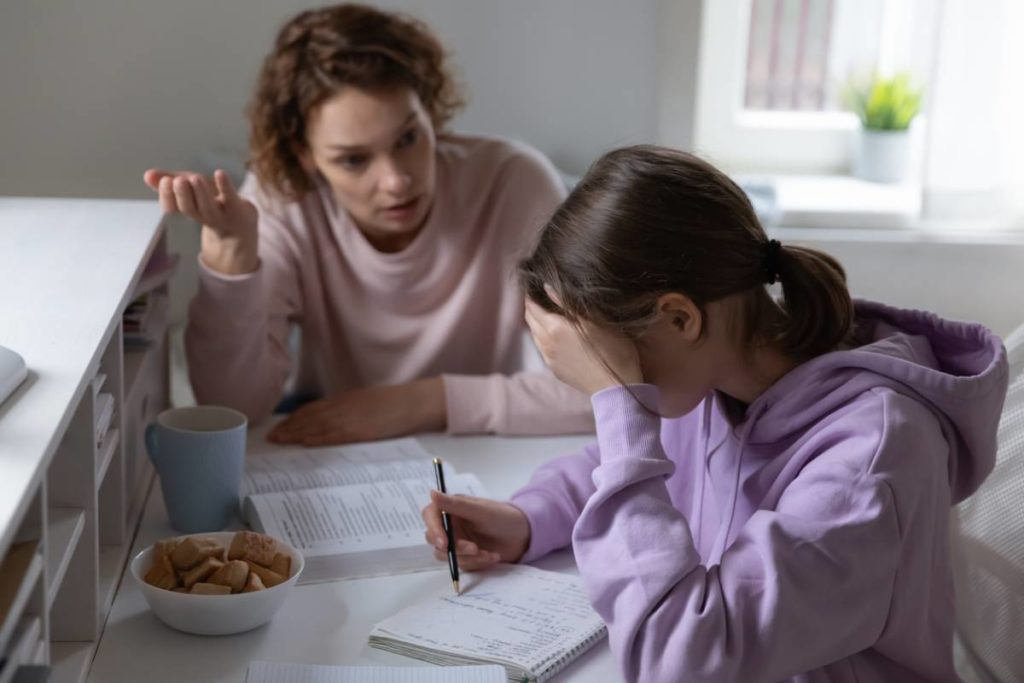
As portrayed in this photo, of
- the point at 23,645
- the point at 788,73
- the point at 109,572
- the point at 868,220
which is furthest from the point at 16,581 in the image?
the point at 788,73

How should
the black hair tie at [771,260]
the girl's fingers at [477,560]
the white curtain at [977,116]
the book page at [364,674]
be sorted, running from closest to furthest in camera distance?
the book page at [364,674] → the black hair tie at [771,260] → the girl's fingers at [477,560] → the white curtain at [977,116]

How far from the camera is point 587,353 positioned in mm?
1122

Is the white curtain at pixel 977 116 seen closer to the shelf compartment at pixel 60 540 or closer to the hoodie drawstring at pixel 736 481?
the hoodie drawstring at pixel 736 481

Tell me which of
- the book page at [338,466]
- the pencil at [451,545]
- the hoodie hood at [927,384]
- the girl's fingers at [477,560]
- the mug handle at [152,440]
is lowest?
the book page at [338,466]

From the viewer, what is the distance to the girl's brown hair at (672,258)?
107cm

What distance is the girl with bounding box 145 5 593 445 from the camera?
163 centimetres

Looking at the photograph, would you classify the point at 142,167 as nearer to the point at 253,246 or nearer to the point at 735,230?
the point at 253,246

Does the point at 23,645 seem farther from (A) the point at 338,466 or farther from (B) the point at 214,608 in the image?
Result: (A) the point at 338,466

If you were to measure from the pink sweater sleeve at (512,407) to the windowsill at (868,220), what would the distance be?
0.98 m

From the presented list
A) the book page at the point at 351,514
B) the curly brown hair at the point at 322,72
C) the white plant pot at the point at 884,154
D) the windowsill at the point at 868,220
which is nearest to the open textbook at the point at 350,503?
the book page at the point at 351,514

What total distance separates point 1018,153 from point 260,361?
1591mm

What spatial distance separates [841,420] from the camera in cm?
106

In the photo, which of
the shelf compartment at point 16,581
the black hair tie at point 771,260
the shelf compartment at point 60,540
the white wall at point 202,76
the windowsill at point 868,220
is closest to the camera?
the shelf compartment at point 16,581

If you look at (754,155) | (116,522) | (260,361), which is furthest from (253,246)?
(754,155)
